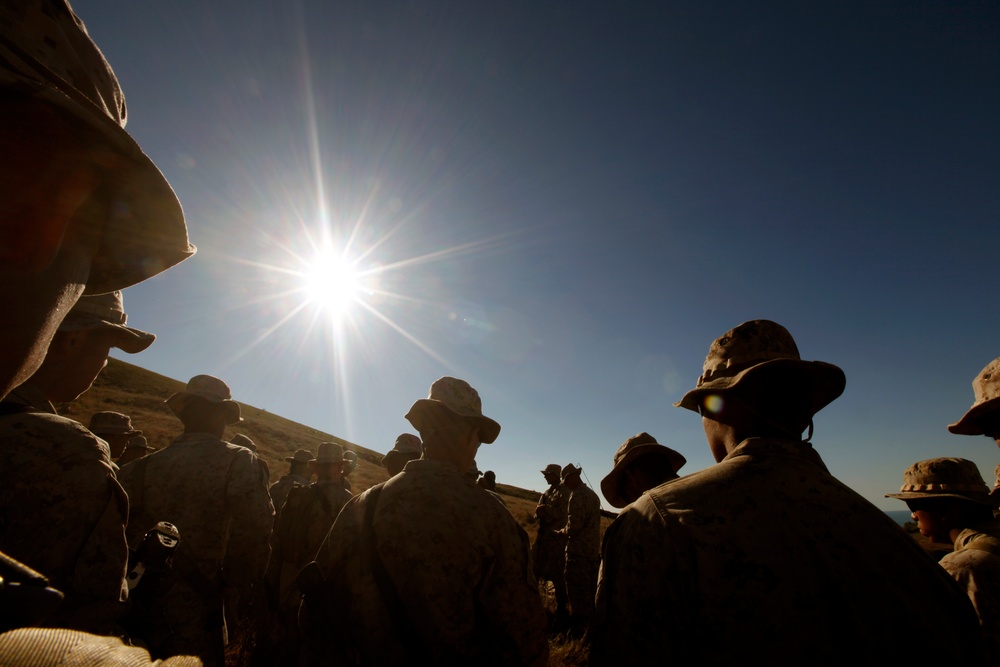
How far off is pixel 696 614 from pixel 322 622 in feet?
7.67

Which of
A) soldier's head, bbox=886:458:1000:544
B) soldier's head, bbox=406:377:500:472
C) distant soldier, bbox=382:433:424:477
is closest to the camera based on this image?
soldier's head, bbox=406:377:500:472

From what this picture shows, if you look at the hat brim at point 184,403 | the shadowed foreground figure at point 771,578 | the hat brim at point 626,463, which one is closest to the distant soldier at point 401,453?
the hat brim at point 184,403

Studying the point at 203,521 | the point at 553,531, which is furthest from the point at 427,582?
the point at 553,531

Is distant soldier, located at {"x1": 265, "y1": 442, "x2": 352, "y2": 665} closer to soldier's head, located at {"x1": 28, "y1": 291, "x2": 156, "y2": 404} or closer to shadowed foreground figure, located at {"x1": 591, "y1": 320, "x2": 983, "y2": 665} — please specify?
soldier's head, located at {"x1": 28, "y1": 291, "x2": 156, "y2": 404}

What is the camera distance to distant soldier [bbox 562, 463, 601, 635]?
29.8 feet

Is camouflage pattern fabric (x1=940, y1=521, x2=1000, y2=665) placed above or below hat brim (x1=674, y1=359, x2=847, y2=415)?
below

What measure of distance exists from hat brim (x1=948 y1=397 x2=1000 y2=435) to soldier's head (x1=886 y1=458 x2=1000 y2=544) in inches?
13.0

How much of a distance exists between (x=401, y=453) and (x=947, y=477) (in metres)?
7.11

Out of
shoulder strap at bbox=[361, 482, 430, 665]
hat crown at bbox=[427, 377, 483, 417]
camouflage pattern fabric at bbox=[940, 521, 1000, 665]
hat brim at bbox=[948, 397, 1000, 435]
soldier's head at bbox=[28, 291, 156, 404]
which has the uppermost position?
hat brim at bbox=[948, 397, 1000, 435]

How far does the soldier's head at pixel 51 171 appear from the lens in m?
0.87

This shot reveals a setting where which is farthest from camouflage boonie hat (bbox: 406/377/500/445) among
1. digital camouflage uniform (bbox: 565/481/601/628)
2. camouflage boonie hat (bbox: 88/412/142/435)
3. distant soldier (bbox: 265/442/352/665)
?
digital camouflage uniform (bbox: 565/481/601/628)

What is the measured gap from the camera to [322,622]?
2701mm

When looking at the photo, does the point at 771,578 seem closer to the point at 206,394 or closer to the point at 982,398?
the point at 982,398

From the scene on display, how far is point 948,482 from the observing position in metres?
4.02
